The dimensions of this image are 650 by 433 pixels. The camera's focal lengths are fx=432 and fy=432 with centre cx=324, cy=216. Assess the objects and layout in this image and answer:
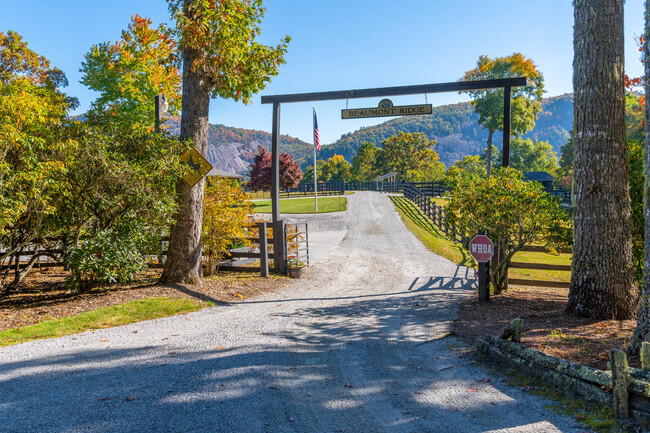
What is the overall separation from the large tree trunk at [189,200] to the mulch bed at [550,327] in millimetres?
5918

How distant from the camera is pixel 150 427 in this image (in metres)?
3.54

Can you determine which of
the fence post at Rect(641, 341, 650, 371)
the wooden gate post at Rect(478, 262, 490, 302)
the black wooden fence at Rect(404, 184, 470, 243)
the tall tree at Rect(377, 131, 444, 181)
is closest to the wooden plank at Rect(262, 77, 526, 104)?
the wooden gate post at Rect(478, 262, 490, 302)

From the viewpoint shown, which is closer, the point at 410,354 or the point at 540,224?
the point at 410,354

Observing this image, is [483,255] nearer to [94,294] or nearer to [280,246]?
[280,246]

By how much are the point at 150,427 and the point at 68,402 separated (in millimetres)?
1069

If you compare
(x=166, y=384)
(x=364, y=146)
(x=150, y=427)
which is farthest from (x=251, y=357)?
(x=364, y=146)

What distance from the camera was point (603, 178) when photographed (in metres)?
6.39

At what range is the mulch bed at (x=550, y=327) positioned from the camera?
4.95 m

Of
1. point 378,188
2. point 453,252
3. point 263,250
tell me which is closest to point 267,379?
point 263,250

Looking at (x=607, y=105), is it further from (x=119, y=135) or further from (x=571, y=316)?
(x=119, y=135)

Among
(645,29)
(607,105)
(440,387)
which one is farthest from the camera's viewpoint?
(607,105)

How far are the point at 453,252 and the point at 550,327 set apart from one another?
39.2ft

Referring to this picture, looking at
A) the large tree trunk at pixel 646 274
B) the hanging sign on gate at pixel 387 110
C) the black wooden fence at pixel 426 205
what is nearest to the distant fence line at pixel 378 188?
the black wooden fence at pixel 426 205

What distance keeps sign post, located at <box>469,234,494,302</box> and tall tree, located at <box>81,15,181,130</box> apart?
64.9 feet
